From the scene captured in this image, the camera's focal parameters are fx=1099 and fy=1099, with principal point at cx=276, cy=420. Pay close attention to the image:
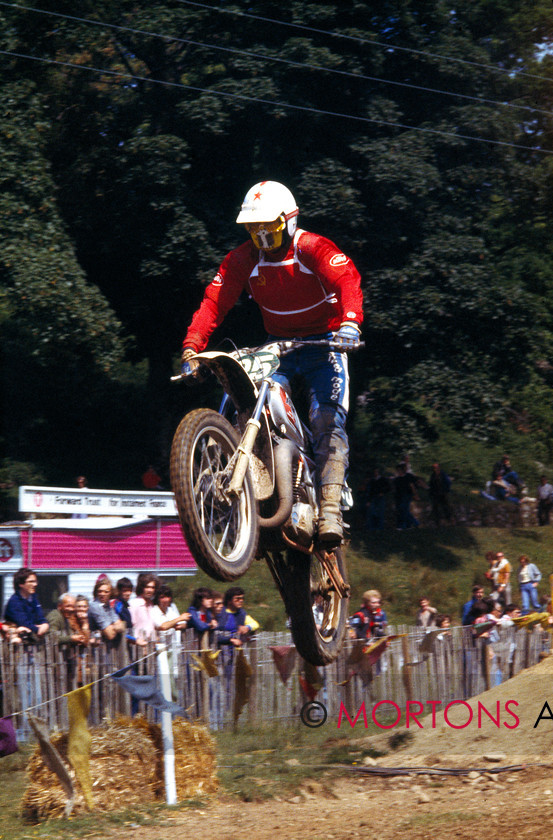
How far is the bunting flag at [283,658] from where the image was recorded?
12.3 m

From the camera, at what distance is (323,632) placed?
8461 millimetres

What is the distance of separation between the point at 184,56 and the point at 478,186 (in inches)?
258

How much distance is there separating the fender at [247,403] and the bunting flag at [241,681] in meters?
5.18

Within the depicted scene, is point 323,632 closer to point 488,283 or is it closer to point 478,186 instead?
point 488,283

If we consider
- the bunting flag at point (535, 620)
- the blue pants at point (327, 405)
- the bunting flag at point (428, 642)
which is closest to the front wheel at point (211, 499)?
the blue pants at point (327, 405)

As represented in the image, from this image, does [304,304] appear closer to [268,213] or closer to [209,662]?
[268,213]

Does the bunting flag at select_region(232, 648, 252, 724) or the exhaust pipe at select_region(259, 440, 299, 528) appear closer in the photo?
the exhaust pipe at select_region(259, 440, 299, 528)

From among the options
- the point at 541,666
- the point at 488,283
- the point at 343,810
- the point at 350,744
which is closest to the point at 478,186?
the point at 488,283

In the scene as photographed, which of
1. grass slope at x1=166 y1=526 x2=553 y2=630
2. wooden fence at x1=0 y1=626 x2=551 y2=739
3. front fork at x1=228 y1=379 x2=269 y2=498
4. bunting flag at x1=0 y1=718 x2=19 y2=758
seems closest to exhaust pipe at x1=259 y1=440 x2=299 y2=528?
front fork at x1=228 y1=379 x2=269 y2=498

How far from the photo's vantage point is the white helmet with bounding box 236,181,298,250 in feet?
24.2

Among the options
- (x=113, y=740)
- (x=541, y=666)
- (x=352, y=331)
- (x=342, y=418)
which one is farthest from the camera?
(x=541, y=666)

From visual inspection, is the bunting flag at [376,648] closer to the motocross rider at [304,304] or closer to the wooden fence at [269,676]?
the wooden fence at [269,676]

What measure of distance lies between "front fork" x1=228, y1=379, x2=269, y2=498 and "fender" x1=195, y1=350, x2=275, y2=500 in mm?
120

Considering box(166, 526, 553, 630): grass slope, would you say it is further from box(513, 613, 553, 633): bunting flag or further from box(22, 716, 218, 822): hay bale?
box(22, 716, 218, 822): hay bale
